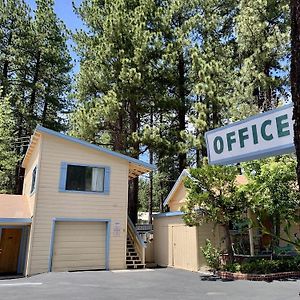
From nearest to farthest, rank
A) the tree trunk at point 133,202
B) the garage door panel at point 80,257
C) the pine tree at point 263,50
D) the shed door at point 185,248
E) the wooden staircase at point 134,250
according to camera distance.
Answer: the garage door panel at point 80,257, the shed door at point 185,248, the wooden staircase at point 134,250, the pine tree at point 263,50, the tree trunk at point 133,202

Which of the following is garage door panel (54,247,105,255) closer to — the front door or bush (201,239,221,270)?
the front door

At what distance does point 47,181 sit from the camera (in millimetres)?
14141

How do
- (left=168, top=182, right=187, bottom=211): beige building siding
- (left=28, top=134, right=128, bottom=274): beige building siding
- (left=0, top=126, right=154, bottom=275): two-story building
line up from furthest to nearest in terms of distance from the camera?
(left=168, top=182, right=187, bottom=211): beige building siding
(left=0, top=126, right=154, bottom=275): two-story building
(left=28, top=134, right=128, bottom=274): beige building siding

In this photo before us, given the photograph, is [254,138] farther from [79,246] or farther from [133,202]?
[133,202]

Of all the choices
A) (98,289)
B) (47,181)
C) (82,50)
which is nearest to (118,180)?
(47,181)

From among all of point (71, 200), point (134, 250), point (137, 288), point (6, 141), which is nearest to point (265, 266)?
point (137, 288)

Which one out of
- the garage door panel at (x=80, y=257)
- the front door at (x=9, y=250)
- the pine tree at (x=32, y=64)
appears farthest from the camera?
the pine tree at (x=32, y=64)

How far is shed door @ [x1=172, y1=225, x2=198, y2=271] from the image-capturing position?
14.4 m

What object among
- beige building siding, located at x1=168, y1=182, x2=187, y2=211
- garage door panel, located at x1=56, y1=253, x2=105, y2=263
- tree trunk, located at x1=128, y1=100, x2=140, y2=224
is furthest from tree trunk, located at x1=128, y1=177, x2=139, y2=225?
garage door panel, located at x1=56, y1=253, x2=105, y2=263

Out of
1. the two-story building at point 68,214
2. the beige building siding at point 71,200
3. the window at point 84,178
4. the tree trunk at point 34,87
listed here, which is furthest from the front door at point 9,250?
the tree trunk at point 34,87

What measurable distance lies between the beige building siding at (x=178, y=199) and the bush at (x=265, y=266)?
5.87 meters

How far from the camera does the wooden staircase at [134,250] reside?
50.2 feet

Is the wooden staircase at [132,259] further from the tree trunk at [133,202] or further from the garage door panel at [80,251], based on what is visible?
the tree trunk at [133,202]

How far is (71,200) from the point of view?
14.5 metres
